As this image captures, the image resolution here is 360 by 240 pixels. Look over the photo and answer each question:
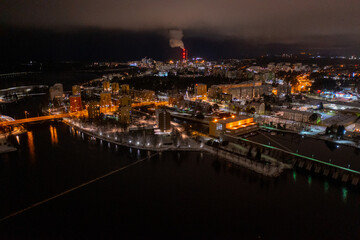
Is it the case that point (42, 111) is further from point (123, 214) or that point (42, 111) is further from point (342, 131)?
point (342, 131)

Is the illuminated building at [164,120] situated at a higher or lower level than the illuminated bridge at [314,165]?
higher

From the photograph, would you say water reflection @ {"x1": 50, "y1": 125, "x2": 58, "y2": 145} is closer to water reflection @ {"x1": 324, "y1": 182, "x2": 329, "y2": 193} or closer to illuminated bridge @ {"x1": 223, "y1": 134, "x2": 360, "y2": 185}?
illuminated bridge @ {"x1": 223, "y1": 134, "x2": 360, "y2": 185}

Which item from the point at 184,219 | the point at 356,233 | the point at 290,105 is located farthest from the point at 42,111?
the point at 356,233

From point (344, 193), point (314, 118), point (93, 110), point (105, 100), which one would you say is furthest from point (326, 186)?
point (105, 100)

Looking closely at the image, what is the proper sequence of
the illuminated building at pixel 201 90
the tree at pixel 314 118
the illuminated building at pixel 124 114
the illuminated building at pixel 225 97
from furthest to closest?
the illuminated building at pixel 201 90
the illuminated building at pixel 225 97
the illuminated building at pixel 124 114
the tree at pixel 314 118

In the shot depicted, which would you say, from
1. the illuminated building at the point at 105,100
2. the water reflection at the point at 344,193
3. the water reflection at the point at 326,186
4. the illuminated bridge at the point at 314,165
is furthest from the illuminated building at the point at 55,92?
the water reflection at the point at 344,193

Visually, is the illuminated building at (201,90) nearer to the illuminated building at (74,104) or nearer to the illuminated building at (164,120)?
the illuminated building at (74,104)
